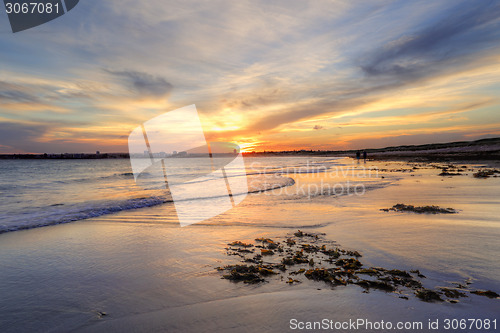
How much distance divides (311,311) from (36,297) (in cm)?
396

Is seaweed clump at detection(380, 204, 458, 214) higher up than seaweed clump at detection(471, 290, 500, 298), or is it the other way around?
seaweed clump at detection(471, 290, 500, 298)

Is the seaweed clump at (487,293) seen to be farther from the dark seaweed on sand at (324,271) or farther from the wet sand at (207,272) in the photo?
the wet sand at (207,272)

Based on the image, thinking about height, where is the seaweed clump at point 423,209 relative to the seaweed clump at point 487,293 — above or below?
below

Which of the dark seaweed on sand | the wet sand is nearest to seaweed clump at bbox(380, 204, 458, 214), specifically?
the wet sand

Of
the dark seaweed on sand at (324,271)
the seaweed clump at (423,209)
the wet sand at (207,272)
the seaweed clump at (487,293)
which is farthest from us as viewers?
the seaweed clump at (423,209)

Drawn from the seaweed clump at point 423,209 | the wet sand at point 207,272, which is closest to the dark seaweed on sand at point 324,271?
the wet sand at point 207,272

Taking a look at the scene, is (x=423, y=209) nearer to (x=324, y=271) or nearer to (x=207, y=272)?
(x=324, y=271)

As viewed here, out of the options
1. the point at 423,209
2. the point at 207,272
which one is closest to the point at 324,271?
the point at 207,272

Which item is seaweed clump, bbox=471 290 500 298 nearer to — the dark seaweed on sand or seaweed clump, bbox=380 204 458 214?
the dark seaweed on sand

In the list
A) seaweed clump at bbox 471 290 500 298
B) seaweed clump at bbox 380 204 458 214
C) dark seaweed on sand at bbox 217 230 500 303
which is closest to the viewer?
seaweed clump at bbox 471 290 500 298

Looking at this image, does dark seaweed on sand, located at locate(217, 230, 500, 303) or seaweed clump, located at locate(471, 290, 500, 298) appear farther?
dark seaweed on sand, located at locate(217, 230, 500, 303)

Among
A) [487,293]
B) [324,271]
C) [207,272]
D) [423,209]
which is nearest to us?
[487,293]

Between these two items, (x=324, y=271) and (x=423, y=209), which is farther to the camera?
(x=423, y=209)

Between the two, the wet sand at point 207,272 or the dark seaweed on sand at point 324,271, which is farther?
the dark seaweed on sand at point 324,271
